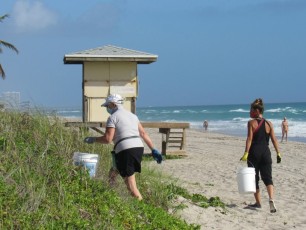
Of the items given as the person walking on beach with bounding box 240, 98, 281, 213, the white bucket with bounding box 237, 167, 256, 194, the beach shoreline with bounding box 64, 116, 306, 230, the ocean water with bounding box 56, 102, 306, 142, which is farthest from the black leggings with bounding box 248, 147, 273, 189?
the ocean water with bounding box 56, 102, 306, 142

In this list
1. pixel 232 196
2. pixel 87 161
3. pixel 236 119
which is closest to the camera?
pixel 87 161

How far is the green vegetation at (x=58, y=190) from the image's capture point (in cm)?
544


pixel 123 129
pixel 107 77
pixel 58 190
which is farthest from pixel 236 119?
pixel 58 190

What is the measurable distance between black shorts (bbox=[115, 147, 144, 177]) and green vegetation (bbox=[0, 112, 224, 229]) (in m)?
0.25

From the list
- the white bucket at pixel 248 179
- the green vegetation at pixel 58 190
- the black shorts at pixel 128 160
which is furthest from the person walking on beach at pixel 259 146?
the black shorts at pixel 128 160

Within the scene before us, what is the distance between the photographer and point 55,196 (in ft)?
19.8

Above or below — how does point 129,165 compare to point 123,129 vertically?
below

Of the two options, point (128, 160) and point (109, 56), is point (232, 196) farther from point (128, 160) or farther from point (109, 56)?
point (109, 56)

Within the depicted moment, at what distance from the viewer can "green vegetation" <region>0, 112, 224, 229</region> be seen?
544cm

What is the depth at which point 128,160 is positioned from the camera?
7.39 meters

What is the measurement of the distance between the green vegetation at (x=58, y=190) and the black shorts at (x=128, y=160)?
255 mm

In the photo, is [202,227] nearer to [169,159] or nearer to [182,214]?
[182,214]

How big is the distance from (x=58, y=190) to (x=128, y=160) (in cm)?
142

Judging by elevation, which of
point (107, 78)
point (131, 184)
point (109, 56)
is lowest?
point (131, 184)
